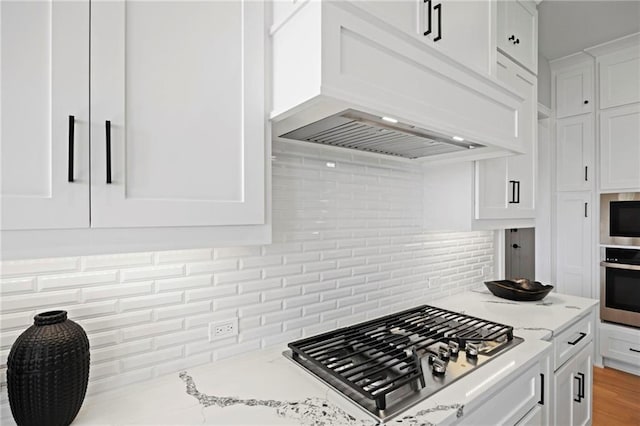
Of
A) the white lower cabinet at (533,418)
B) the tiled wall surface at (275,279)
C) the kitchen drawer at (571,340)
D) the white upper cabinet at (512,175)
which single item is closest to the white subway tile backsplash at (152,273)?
A: the tiled wall surface at (275,279)

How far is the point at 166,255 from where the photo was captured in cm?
119

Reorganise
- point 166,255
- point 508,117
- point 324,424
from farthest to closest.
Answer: point 508,117 → point 166,255 → point 324,424

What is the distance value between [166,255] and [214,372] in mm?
457

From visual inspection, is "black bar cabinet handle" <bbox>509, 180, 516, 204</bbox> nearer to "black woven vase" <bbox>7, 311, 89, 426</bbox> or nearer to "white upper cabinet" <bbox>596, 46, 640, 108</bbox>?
"white upper cabinet" <bbox>596, 46, 640, 108</bbox>

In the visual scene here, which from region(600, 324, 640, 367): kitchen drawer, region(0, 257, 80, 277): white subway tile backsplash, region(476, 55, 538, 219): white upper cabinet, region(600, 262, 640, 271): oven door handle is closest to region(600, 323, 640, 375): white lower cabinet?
region(600, 324, 640, 367): kitchen drawer

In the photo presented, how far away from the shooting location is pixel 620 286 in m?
3.01

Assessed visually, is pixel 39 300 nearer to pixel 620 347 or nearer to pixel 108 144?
pixel 108 144

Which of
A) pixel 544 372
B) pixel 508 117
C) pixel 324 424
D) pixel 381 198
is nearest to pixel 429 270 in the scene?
pixel 381 198

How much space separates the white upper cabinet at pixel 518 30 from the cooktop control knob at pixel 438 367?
5.57 feet

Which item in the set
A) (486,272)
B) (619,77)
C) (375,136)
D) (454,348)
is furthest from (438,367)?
(619,77)

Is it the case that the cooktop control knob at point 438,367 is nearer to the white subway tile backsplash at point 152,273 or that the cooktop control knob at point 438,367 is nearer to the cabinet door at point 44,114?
the white subway tile backsplash at point 152,273

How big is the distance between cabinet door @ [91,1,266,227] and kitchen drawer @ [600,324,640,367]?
3.61 m

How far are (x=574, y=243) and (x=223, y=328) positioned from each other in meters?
3.49

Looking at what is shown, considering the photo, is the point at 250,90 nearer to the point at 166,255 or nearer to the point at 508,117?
the point at 166,255
